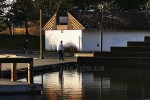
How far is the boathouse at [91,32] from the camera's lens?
61594 millimetres

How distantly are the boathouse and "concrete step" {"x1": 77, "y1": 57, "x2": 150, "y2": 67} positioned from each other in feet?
54.7

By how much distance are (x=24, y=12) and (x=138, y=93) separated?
2297 inches

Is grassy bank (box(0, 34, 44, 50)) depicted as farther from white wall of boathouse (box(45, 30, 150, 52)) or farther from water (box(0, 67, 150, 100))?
water (box(0, 67, 150, 100))

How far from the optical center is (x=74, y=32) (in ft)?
204

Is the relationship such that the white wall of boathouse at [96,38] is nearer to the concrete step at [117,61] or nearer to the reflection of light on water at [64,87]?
the concrete step at [117,61]

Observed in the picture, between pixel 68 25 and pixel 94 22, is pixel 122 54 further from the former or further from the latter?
pixel 68 25

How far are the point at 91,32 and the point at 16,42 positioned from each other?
19656 millimetres

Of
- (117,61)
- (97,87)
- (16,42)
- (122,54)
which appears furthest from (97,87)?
(16,42)

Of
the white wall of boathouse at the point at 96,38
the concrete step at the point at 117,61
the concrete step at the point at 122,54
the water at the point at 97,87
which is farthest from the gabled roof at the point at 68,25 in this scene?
the water at the point at 97,87

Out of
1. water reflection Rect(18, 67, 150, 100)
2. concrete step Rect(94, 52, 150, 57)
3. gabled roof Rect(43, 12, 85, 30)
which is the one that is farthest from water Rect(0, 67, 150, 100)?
gabled roof Rect(43, 12, 85, 30)

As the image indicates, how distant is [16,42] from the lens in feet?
257

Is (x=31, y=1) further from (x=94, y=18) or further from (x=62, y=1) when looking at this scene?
(x=94, y=18)

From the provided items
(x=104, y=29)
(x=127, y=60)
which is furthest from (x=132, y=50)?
(x=104, y=29)

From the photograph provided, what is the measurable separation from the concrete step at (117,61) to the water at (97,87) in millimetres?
8447
